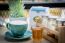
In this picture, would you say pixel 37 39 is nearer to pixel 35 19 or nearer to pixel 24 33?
pixel 24 33

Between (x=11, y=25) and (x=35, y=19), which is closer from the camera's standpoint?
(x=11, y=25)

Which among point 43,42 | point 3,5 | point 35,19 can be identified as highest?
point 3,5

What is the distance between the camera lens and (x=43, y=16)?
112cm

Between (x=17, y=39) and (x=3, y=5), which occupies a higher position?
(x=3, y=5)

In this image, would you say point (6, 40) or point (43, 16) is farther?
point (43, 16)

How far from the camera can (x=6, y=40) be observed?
34.4 inches

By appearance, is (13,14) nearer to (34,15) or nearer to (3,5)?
(34,15)

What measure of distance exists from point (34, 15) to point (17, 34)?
26 centimetres

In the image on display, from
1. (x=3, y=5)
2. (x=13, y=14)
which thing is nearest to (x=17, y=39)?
(x=13, y=14)

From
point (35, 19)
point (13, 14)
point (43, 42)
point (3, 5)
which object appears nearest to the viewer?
point (43, 42)

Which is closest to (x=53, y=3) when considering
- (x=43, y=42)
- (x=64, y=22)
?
(x=64, y=22)

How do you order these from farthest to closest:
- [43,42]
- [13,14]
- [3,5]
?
[3,5], [13,14], [43,42]

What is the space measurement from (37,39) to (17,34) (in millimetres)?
107

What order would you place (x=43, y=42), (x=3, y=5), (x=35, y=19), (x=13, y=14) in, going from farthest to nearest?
(x=3, y=5)
(x=13, y=14)
(x=35, y=19)
(x=43, y=42)
